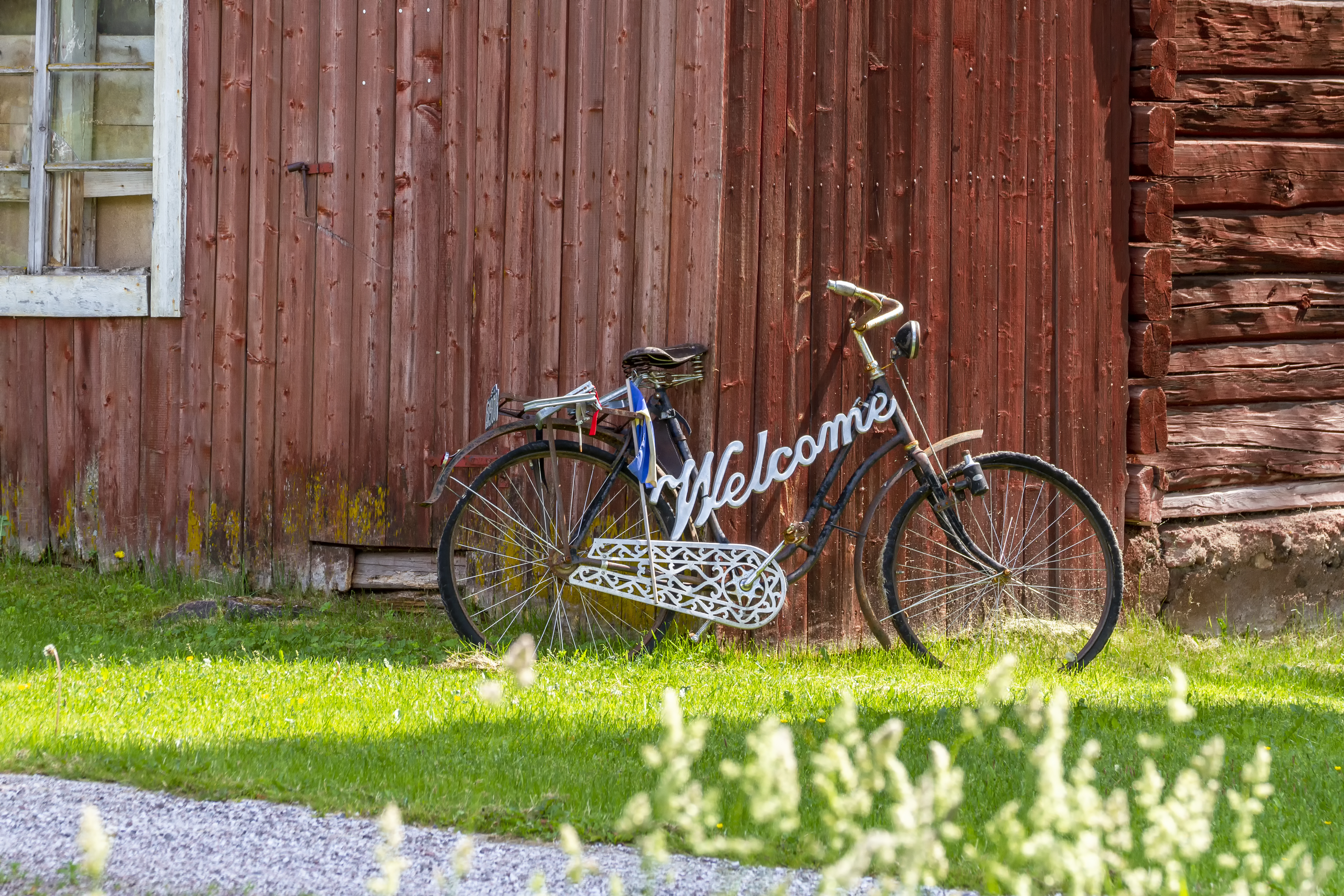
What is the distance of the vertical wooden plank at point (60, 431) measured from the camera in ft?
18.6

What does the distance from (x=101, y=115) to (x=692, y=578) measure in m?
3.49

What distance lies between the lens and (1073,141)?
557 cm

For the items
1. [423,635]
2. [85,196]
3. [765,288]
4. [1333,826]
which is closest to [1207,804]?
[1333,826]

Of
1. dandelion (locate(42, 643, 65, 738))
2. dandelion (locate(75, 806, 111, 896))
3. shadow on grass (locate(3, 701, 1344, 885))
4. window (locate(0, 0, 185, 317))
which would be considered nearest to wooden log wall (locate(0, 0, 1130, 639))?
window (locate(0, 0, 185, 317))

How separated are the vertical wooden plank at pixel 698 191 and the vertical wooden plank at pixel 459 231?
2.84 feet

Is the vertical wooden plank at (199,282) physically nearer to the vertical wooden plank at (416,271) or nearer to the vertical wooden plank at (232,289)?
the vertical wooden plank at (232,289)

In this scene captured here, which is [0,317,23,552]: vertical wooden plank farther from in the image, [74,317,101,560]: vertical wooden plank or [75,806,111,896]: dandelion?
[75,806,111,896]: dandelion

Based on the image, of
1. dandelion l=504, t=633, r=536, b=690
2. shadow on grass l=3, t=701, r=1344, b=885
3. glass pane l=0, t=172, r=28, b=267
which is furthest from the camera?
glass pane l=0, t=172, r=28, b=267

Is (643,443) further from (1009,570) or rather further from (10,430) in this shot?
(10,430)

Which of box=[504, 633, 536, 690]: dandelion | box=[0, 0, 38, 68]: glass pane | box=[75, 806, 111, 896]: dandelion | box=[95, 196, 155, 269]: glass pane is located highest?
box=[0, 0, 38, 68]: glass pane

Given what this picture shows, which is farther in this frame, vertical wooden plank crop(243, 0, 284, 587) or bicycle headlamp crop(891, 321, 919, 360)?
vertical wooden plank crop(243, 0, 284, 587)

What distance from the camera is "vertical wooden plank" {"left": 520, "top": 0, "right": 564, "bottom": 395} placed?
488 cm

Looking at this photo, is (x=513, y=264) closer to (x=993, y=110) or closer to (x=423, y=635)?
(x=423, y=635)

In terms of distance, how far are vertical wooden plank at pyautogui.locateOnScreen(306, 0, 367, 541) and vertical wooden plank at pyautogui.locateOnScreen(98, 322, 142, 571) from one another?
0.89 meters
